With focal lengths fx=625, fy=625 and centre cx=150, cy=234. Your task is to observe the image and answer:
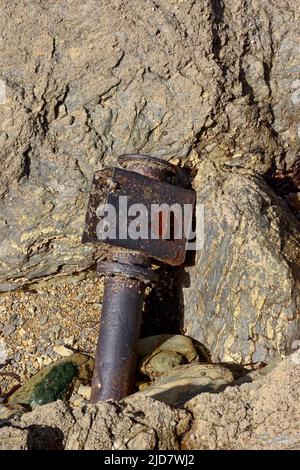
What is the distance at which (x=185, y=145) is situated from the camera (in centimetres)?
407

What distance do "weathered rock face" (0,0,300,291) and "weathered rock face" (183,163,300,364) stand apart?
0.41m

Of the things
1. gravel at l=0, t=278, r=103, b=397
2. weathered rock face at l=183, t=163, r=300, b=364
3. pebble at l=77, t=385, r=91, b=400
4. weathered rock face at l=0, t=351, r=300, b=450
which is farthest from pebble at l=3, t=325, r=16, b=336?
weathered rock face at l=0, t=351, r=300, b=450

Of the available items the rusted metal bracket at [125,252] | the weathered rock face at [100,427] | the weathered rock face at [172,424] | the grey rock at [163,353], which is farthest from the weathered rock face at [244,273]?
the weathered rock face at [100,427]

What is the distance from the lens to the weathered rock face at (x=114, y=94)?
378 centimetres

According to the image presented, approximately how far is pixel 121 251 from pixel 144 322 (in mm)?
910

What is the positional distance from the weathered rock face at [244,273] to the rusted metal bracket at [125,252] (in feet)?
0.91

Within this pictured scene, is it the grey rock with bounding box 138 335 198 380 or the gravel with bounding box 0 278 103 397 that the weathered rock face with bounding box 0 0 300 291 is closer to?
the gravel with bounding box 0 278 103 397

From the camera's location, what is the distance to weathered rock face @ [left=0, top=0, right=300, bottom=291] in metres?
3.78

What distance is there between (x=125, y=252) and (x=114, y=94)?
1.01 meters

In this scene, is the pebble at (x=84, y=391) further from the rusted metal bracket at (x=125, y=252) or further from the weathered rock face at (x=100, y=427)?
the weathered rock face at (x=100, y=427)

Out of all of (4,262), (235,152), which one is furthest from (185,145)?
(4,262)

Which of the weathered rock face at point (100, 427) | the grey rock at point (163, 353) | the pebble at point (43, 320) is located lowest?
the weathered rock face at point (100, 427)
